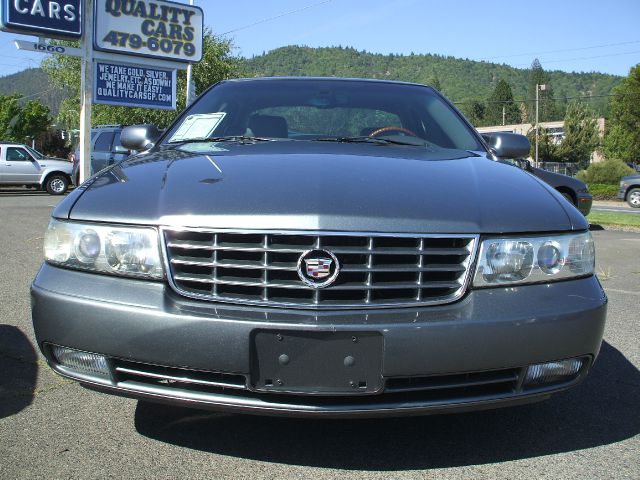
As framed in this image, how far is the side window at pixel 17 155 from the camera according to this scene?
884 inches

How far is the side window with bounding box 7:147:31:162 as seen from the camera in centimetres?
2245

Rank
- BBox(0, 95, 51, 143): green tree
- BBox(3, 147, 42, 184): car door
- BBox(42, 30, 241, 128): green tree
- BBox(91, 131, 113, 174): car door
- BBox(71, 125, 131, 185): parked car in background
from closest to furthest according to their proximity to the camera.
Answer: BBox(71, 125, 131, 185): parked car in background, BBox(91, 131, 113, 174): car door, BBox(3, 147, 42, 184): car door, BBox(42, 30, 241, 128): green tree, BBox(0, 95, 51, 143): green tree

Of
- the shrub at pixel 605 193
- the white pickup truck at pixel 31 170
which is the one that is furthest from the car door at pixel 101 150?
the shrub at pixel 605 193

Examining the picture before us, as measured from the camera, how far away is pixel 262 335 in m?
2.09

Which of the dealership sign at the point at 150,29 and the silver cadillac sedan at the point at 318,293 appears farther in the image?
the dealership sign at the point at 150,29

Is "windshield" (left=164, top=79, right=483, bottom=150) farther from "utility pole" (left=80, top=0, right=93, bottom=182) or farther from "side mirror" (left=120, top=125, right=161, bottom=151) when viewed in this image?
"utility pole" (left=80, top=0, right=93, bottom=182)

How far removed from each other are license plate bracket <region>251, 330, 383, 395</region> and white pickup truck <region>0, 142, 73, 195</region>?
2227cm

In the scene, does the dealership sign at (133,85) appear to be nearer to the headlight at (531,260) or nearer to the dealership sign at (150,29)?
the dealership sign at (150,29)

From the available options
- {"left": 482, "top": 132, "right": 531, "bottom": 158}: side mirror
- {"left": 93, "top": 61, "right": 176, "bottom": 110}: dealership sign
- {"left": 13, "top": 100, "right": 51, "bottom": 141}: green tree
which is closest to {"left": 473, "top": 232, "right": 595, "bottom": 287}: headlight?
{"left": 482, "top": 132, "right": 531, "bottom": 158}: side mirror

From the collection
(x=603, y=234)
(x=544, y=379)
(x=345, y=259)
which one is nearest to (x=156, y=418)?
(x=345, y=259)

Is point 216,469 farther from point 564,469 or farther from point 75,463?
point 564,469

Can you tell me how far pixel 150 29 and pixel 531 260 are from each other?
→ 1428cm

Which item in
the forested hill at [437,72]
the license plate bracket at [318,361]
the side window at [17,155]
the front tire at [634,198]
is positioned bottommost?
the front tire at [634,198]

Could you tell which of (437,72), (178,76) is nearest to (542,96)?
(437,72)
